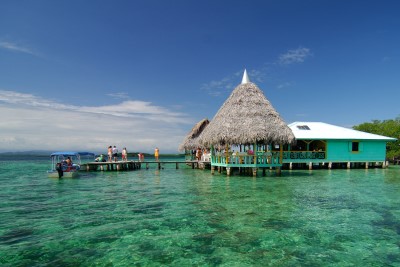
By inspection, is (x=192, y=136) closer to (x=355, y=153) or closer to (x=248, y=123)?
(x=248, y=123)

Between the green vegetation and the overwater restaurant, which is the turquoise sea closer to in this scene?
the overwater restaurant

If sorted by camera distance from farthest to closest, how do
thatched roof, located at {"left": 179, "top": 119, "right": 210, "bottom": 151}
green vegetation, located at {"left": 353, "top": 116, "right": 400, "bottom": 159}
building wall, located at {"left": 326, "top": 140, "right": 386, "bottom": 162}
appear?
1. green vegetation, located at {"left": 353, "top": 116, "right": 400, "bottom": 159}
2. thatched roof, located at {"left": 179, "top": 119, "right": 210, "bottom": 151}
3. building wall, located at {"left": 326, "top": 140, "right": 386, "bottom": 162}

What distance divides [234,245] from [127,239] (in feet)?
7.73

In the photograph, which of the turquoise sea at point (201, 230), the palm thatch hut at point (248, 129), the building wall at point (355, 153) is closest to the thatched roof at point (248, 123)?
the palm thatch hut at point (248, 129)

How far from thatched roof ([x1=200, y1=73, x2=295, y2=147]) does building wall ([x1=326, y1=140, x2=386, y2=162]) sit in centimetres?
938

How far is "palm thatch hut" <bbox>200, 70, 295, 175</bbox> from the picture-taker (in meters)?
17.2

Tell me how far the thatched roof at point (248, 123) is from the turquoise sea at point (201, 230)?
668cm

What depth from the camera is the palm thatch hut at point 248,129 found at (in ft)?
56.6

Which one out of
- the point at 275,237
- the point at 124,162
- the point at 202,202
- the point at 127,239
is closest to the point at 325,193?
the point at 202,202

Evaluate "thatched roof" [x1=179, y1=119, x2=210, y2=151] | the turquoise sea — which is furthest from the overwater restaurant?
"thatched roof" [x1=179, y1=119, x2=210, y2=151]

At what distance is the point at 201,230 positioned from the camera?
652cm

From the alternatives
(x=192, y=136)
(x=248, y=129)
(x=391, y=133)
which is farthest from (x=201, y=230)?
(x=391, y=133)

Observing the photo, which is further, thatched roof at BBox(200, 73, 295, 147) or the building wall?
the building wall

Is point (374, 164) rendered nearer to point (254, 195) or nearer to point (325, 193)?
point (325, 193)
